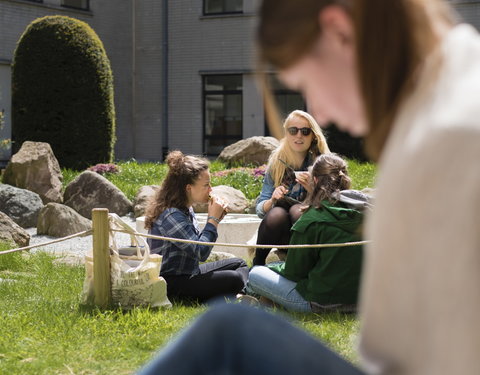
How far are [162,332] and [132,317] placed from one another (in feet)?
1.17

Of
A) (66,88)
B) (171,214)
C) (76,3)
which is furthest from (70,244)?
(76,3)

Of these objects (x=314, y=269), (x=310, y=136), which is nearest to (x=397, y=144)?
(x=314, y=269)

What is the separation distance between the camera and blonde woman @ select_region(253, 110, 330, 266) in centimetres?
671

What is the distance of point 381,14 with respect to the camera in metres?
1.27

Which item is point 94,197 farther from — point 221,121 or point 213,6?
point 213,6

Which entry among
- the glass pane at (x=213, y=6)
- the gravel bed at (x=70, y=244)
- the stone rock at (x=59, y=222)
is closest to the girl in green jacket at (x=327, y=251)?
the gravel bed at (x=70, y=244)

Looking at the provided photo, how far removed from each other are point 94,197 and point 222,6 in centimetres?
954

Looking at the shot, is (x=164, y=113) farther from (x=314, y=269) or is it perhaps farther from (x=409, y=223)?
(x=409, y=223)

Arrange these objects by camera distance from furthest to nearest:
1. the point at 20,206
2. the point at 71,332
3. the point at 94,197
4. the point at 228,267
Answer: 1. the point at 94,197
2. the point at 20,206
3. the point at 228,267
4. the point at 71,332

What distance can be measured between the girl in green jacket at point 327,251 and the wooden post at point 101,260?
3.93 feet

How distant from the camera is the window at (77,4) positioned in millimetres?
20047

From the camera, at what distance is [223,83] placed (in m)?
20.8

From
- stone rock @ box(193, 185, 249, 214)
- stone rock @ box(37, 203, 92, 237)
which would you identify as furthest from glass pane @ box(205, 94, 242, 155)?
stone rock @ box(37, 203, 92, 237)

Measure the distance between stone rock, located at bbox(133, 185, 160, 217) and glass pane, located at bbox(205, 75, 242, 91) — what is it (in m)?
8.51
